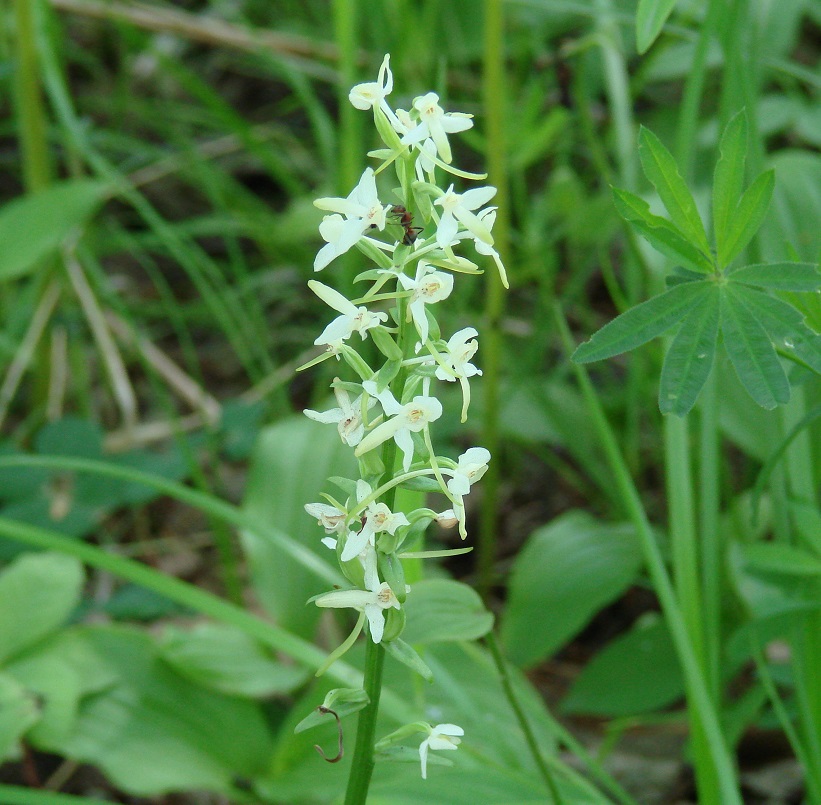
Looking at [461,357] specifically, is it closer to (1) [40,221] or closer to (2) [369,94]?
(2) [369,94]

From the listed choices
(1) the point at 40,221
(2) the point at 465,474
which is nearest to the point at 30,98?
(1) the point at 40,221

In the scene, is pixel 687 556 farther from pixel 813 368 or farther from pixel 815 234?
pixel 815 234

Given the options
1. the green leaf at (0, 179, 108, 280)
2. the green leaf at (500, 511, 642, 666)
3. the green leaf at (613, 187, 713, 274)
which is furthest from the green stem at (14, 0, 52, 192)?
the green leaf at (613, 187, 713, 274)

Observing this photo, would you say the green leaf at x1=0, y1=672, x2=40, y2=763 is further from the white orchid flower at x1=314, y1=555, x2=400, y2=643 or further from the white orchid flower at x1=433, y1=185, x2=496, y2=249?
the white orchid flower at x1=433, y1=185, x2=496, y2=249

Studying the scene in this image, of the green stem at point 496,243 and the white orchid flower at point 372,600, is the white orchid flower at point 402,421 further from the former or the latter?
the green stem at point 496,243

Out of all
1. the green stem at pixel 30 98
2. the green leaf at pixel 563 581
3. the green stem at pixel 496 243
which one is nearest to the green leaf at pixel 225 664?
the green leaf at pixel 563 581

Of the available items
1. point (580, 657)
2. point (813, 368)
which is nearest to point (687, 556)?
point (813, 368)
